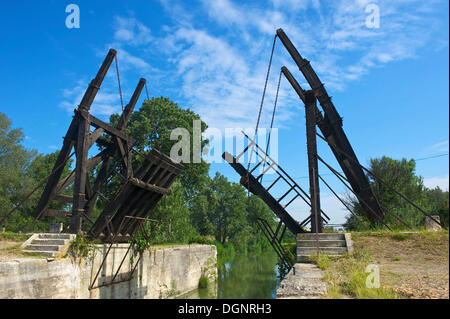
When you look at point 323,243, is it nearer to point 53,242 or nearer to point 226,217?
point 53,242

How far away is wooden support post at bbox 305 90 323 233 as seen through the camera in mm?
8625

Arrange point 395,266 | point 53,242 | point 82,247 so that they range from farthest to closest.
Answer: point 82,247 < point 53,242 < point 395,266

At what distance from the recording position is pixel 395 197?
13.8 metres

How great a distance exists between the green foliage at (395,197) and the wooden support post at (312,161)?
2.22 metres

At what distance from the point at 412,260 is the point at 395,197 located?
838 cm

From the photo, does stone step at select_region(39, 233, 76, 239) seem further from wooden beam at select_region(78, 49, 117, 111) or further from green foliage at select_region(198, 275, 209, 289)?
green foliage at select_region(198, 275, 209, 289)

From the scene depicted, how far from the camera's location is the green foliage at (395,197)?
1062 cm

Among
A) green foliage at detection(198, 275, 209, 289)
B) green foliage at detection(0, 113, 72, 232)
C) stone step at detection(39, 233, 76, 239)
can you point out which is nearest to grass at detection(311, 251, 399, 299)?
stone step at detection(39, 233, 76, 239)

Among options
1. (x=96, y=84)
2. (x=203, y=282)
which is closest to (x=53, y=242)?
(x=96, y=84)

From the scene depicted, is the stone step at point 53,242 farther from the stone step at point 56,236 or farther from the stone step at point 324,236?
the stone step at point 324,236

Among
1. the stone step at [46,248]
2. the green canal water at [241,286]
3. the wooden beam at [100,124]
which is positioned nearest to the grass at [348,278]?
the stone step at [46,248]

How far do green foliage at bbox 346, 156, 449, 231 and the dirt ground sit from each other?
5.57 feet

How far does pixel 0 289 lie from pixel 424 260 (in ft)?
28.8
